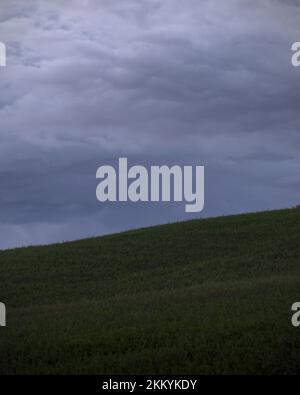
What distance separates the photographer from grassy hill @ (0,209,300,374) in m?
15.3

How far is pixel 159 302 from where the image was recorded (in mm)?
23406

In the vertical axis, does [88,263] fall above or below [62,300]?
above

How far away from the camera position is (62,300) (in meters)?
27.9

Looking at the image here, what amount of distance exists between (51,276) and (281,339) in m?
20.6

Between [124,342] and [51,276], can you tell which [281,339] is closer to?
[124,342]

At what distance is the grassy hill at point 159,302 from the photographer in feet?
50.3
